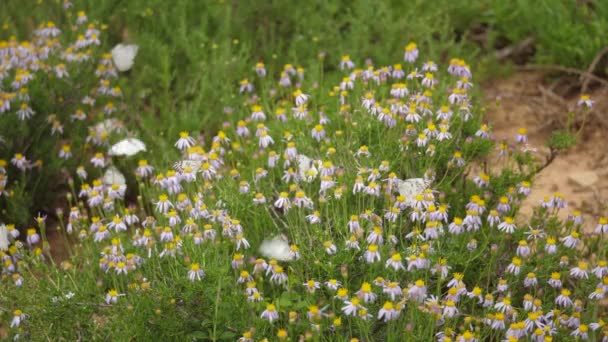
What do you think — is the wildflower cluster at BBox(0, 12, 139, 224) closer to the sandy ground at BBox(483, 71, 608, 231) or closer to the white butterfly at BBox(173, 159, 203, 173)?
the white butterfly at BBox(173, 159, 203, 173)

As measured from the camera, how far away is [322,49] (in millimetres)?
5160

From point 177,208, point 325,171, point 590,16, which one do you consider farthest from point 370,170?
point 590,16

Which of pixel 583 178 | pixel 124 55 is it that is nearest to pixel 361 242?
pixel 583 178

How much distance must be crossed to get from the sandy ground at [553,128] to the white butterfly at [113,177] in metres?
2.03

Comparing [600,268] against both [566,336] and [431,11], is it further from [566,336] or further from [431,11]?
[431,11]

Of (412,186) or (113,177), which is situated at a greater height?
(113,177)

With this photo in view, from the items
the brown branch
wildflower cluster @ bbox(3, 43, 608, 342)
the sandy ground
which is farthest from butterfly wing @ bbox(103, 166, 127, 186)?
the brown branch

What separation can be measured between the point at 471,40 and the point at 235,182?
2740 millimetres

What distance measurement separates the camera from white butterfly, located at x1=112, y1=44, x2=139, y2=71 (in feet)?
15.5

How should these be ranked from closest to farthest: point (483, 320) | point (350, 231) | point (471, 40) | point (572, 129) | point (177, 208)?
point (483, 320), point (350, 231), point (177, 208), point (572, 129), point (471, 40)

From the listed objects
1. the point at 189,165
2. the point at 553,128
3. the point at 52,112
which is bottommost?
the point at 553,128

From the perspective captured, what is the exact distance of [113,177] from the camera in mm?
3990

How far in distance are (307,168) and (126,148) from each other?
1.15 m

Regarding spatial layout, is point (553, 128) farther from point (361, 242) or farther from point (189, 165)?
point (189, 165)
